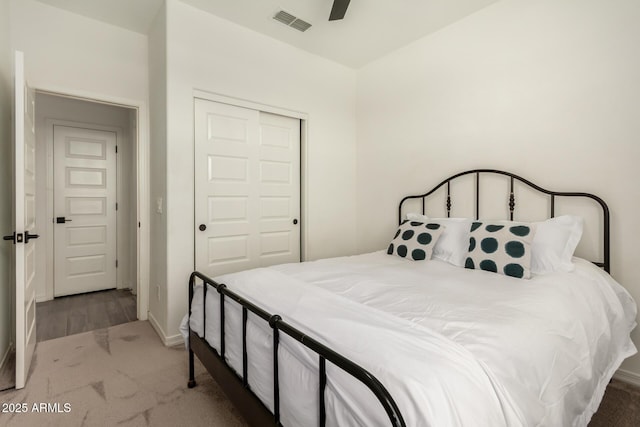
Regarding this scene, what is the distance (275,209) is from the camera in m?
3.17

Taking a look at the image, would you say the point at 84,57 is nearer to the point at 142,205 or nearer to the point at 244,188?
the point at 142,205

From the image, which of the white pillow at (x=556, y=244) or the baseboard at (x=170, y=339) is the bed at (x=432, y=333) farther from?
the baseboard at (x=170, y=339)

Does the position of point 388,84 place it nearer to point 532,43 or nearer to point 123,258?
point 532,43

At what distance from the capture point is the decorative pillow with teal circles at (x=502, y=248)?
1.84 metres

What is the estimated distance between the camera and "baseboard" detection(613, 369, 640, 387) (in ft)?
6.28

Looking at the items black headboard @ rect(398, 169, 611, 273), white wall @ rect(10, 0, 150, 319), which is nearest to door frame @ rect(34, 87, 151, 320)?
white wall @ rect(10, 0, 150, 319)

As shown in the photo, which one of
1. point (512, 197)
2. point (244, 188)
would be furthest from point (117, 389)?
point (512, 197)

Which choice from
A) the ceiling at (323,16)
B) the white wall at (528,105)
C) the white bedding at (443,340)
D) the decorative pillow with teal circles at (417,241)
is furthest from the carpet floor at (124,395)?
the ceiling at (323,16)

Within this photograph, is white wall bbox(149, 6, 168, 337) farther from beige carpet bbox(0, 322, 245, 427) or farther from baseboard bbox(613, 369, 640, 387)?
baseboard bbox(613, 369, 640, 387)

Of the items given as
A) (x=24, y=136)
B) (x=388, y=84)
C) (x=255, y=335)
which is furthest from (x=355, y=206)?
(x=24, y=136)

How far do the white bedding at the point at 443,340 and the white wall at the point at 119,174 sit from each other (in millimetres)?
2766

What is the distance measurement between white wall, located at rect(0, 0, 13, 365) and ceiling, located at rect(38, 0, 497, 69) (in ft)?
1.63

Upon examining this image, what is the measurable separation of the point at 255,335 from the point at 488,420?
2.94 ft

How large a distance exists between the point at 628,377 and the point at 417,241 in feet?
4.98
